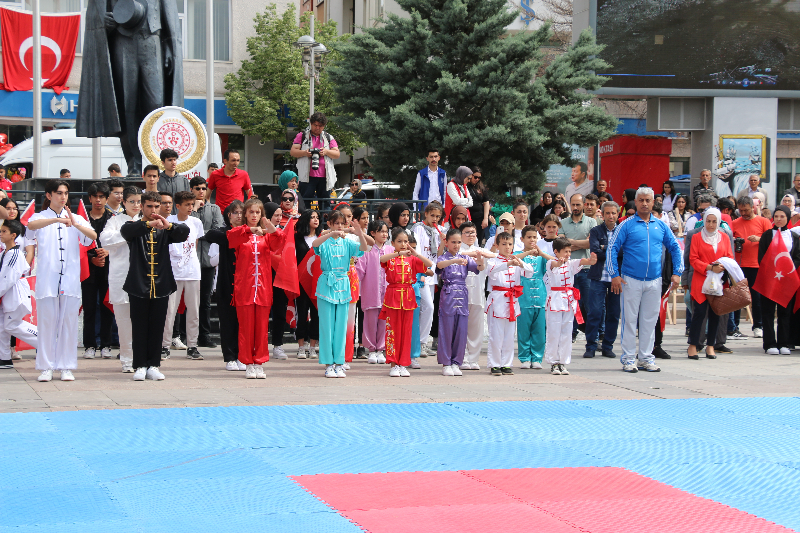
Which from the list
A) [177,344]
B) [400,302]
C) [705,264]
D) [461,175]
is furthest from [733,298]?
[177,344]

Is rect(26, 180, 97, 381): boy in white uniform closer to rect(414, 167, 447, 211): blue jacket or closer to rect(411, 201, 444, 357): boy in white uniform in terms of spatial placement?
rect(411, 201, 444, 357): boy in white uniform

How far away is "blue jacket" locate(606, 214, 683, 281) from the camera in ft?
36.0

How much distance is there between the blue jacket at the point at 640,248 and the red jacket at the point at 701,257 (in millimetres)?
1465

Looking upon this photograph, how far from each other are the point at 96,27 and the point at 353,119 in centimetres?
646

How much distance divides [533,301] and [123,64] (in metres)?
7.55

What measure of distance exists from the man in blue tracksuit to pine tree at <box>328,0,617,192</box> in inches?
290

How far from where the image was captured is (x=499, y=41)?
1894 centimetres

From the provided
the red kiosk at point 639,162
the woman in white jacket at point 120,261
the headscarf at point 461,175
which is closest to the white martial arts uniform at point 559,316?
the headscarf at point 461,175

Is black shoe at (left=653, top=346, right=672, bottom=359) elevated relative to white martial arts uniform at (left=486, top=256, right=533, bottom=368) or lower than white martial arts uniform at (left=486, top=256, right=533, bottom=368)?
lower

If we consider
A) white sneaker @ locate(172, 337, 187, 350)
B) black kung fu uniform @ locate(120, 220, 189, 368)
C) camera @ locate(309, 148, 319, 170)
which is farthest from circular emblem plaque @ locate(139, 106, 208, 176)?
black kung fu uniform @ locate(120, 220, 189, 368)

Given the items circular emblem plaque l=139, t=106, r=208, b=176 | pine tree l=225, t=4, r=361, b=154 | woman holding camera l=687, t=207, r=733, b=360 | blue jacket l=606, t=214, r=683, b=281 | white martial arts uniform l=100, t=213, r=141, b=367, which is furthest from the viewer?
pine tree l=225, t=4, r=361, b=154

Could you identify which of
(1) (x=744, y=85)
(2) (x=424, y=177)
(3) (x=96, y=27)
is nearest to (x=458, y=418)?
(2) (x=424, y=177)

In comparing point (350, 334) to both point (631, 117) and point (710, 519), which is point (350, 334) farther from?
point (631, 117)

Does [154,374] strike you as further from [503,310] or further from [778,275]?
[778,275]
